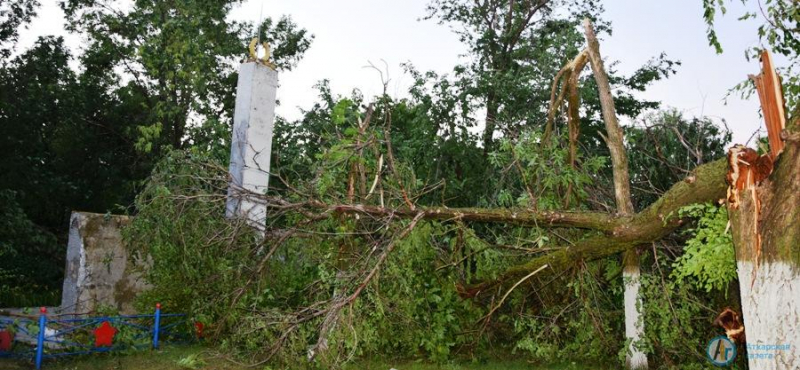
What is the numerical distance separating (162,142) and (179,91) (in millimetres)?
1542

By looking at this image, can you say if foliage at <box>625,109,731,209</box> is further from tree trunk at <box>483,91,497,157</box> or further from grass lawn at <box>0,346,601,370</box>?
tree trunk at <box>483,91,497,157</box>

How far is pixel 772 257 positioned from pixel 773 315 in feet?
1.21

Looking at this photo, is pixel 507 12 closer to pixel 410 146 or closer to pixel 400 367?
pixel 410 146

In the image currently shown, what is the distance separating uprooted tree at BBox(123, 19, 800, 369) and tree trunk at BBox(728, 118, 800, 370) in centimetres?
93

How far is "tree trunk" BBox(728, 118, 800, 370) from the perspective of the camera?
159 inches

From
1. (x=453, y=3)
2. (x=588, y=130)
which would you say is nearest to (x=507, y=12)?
(x=453, y=3)

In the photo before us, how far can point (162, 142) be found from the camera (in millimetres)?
16156

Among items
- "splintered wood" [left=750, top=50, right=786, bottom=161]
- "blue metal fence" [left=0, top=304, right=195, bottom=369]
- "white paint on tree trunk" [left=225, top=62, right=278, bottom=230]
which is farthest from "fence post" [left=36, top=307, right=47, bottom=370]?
"splintered wood" [left=750, top=50, right=786, bottom=161]

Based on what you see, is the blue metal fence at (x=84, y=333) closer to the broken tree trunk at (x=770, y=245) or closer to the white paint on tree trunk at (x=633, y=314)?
the white paint on tree trunk at (x=633, y=314)

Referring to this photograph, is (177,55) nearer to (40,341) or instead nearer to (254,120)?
(254,120)

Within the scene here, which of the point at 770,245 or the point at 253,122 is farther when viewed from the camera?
the point at 253,122

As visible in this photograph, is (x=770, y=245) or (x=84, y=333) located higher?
(x=770, y=245)

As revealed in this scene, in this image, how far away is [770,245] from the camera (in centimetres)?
412

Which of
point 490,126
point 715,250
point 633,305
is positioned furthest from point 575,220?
point 490,126
